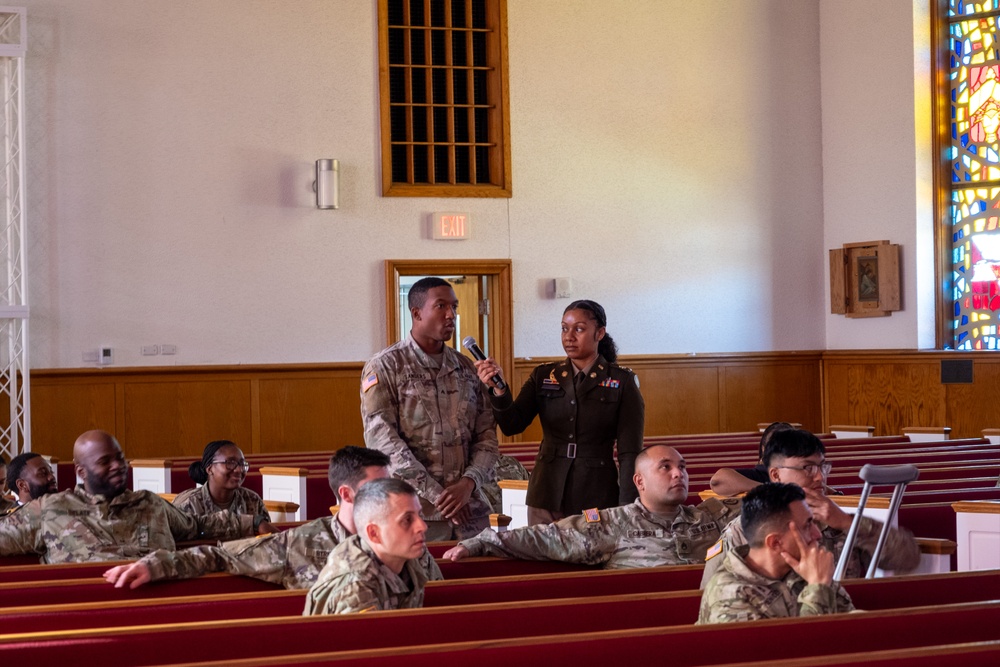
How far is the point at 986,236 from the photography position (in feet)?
36.1

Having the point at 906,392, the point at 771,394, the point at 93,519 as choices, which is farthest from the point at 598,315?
the point at 771,394

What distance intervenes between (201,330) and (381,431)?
6.45 metres

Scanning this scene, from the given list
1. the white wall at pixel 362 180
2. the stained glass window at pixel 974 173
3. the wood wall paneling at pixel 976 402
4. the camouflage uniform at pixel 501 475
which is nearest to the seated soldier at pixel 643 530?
the camouflage uniform at pixel 501 475

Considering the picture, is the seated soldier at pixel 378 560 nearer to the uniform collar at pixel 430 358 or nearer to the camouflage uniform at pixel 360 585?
the camouflage uniform at pixel 360 585

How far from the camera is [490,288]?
1088 centimetres

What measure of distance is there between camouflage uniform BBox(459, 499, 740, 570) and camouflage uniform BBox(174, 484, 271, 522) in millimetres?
1529

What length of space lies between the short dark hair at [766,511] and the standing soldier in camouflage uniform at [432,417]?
1.30 m

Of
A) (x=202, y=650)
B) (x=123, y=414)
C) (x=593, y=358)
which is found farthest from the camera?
(x=123, y=414)

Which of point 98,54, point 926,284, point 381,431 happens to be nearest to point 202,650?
point 381,431

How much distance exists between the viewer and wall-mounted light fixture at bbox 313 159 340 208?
402 inches

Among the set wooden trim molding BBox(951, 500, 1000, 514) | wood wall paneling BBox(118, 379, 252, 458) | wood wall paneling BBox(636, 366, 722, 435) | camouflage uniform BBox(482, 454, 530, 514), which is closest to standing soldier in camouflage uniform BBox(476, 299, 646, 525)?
wooden trim molding BBox(951, 500, 1000, 514)

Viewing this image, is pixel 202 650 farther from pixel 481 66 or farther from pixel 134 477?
pixel 481 66

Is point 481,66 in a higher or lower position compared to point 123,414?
higher

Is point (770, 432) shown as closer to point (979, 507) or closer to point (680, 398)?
point (979, 507)
